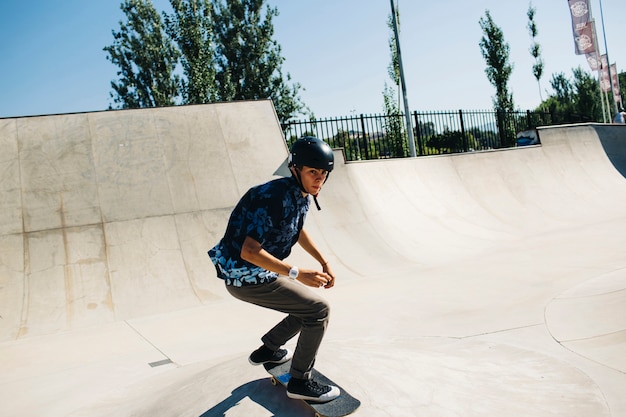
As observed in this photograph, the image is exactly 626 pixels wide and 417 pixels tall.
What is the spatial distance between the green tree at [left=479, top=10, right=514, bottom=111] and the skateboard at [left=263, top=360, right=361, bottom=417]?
105 feet

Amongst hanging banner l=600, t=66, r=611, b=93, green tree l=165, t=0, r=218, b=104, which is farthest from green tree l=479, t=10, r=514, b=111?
green tree l=165, t=0, r=218, b=104

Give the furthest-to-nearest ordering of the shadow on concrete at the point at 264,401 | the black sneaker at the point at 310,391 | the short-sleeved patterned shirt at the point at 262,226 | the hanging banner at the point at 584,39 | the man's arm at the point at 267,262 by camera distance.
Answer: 1. the hanging banner at the point at 584,39
2. the shadow on concrete at the point at 264,401
3. the black sneaker at the point at 310,391
4. the short-sleeved patterned shirt at the point at 262,226
5. the man's arm at the point at 267,262

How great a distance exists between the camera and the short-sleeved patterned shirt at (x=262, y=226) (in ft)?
9.14

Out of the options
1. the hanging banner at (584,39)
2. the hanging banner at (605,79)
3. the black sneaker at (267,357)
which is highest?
the hanging banner at (584,39)

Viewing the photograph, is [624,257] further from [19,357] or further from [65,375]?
[19,357]

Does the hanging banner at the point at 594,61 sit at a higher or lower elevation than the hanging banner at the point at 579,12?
lower

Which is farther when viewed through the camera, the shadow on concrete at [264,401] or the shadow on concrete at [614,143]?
the shadow on concrete at [614,143]

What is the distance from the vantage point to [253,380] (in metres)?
3.47

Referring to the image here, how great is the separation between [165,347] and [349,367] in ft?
8.84

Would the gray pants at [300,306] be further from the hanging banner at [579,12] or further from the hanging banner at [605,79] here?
the hanging banner at [605,79]

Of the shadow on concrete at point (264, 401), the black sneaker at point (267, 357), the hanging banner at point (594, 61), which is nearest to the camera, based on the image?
the shadow on concrete at point (264, 401)

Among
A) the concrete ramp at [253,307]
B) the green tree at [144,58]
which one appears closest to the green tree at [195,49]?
the green tree at [144,58]

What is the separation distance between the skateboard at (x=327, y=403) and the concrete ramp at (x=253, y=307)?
0.09 meters

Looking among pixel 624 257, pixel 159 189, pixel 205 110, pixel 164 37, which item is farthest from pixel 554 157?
pixel 164 37
